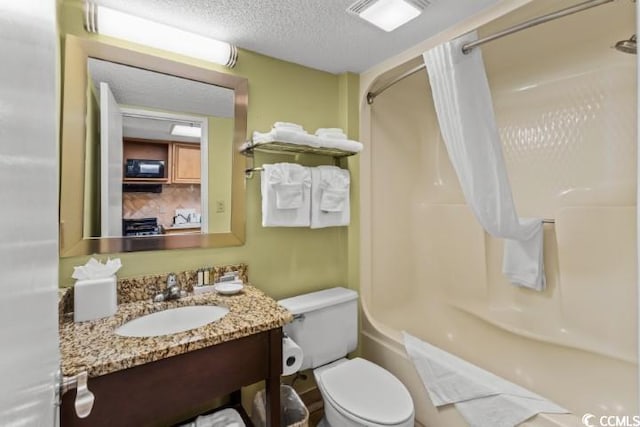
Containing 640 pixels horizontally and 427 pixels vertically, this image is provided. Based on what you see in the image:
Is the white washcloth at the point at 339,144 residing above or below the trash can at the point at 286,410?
above

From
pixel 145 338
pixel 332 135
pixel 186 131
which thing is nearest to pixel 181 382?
pixel 145 338

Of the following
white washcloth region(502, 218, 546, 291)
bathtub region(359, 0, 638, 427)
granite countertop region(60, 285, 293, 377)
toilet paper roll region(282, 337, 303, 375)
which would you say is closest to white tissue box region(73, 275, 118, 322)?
granite countertop region(60, 285, 293, 377)

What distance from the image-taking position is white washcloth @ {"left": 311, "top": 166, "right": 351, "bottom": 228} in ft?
6.09

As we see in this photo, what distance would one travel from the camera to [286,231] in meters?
1.94

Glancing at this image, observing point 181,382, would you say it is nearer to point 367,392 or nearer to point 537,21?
point 367,392

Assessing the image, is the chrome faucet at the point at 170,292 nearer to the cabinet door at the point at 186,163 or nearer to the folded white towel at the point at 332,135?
the cabinet door at the point at 186,163

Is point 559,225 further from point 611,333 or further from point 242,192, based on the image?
point 242,192

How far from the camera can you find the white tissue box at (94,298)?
47.7 inches

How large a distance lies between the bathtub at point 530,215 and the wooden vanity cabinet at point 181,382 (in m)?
0.92

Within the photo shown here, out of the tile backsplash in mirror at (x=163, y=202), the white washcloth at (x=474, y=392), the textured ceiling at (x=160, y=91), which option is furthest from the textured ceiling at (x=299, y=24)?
the white washcloth at (x=474, y=392)

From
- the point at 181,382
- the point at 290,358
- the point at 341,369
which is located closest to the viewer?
the point at 181,382

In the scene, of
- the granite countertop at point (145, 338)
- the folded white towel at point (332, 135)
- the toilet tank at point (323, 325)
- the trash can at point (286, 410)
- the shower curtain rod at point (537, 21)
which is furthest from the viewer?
the folded white towel at point (332, 135)

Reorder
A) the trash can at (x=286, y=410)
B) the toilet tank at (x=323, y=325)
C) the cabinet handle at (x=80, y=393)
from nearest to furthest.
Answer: the cabinet handle at (x=80, y=393) < the trash can at (x=286, y=410) < the toilet tank at (x=323, y=325)

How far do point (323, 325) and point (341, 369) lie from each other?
0.25 meters
